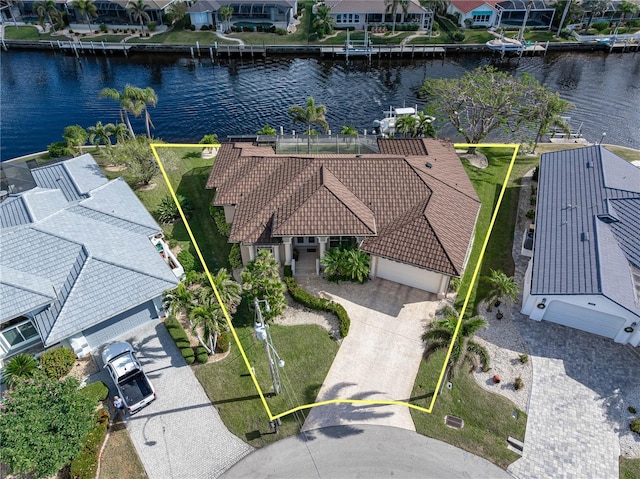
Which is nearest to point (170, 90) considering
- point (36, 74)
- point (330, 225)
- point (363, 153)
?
point (36, 74)

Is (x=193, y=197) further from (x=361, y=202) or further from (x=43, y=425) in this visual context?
(x=43, y=425)

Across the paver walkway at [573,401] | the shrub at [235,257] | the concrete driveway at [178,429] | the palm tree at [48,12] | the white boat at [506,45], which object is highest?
the palm tree at [48,12]

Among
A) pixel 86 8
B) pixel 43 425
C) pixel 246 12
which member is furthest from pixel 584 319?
pixel 86 8

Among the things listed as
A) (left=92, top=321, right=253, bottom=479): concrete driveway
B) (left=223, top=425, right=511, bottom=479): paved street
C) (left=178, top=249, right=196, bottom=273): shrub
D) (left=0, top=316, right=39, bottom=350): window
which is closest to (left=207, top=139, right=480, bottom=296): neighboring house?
(left=178, top=249, right=196, bottom=273): shrub

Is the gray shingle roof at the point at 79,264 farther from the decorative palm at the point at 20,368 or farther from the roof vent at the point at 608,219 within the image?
the roof vent at the point at 608,219

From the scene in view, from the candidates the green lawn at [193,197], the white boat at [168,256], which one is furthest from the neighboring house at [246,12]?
the white boat at [168,256]

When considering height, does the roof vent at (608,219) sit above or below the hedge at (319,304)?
above

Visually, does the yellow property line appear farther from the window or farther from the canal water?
the canal water
